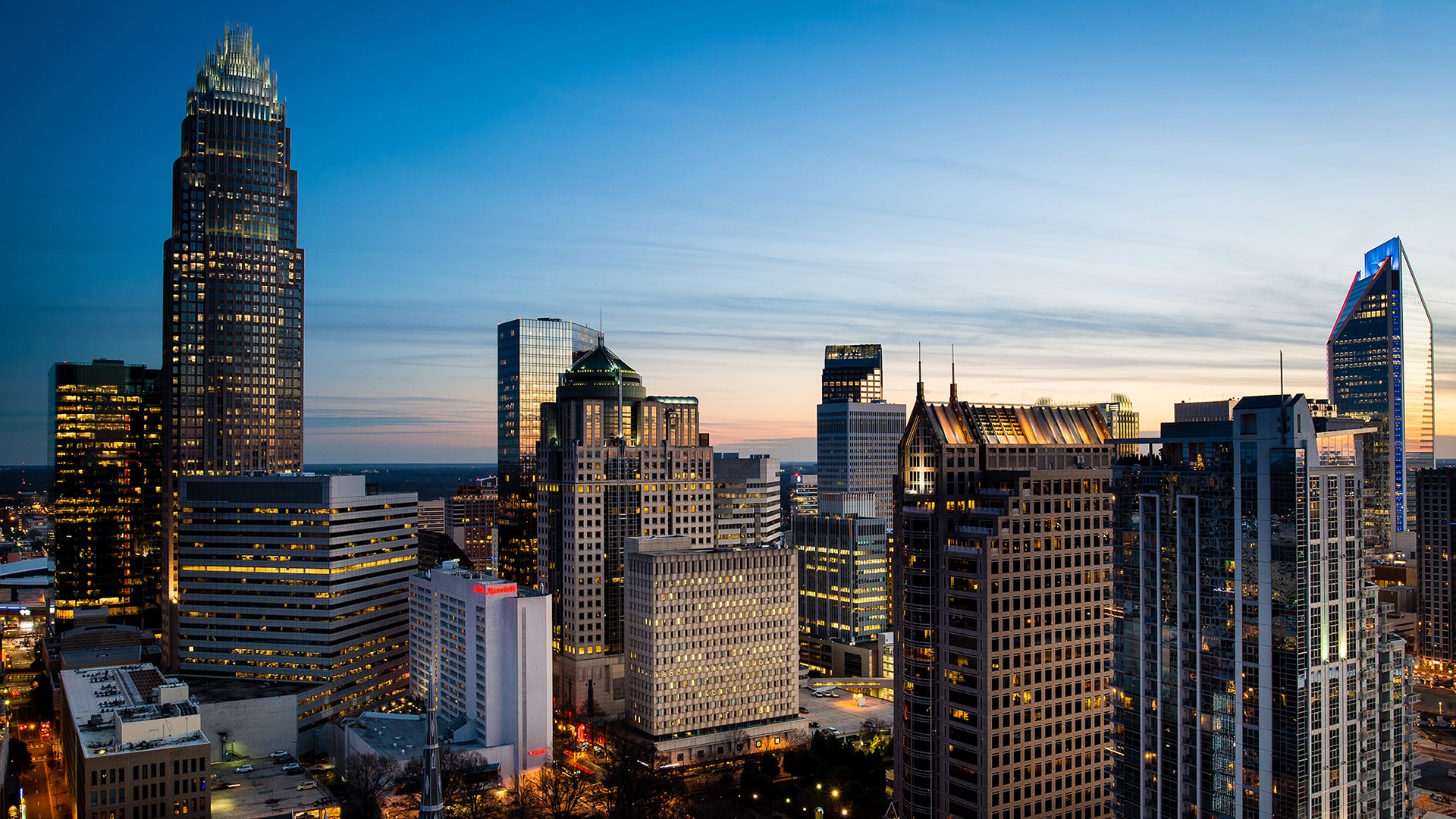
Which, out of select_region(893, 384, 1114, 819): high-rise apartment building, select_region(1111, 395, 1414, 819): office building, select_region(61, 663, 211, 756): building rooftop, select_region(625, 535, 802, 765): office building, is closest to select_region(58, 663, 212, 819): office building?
select_region(61, 663, 211, 756): building rooftop

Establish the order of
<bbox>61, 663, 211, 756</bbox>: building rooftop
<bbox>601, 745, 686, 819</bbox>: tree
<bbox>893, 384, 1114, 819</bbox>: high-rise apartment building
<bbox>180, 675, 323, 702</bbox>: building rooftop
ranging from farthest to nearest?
1. <bbox>180, 675, 323, 702</bbox>: building rooftop
2. <bbox>601, 745, 686, 819</bbox>: tree
3. <bbox>61, 663, 211, 756</bbox>: building rooftop
4. <bbox>893, 384, 1114, 819</bbox>: high-rise apartment building

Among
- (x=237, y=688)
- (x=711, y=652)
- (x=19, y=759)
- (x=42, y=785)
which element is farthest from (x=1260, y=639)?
(x=19, y=759)

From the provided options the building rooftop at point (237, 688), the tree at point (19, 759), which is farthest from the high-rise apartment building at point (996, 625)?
the tree at point (19, 759)

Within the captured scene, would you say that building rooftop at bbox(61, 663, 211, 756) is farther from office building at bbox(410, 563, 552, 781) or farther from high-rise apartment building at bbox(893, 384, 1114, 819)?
high-rise apartment building at bbox(893, 384, 1114, 819)

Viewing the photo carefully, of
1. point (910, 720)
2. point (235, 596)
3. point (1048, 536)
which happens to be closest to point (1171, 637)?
point (1048, 536)

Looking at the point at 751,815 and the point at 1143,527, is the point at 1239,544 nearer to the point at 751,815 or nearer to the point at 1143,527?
the point at 1143,527

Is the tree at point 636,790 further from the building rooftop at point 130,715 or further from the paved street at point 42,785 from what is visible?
the paved street at point 42,785

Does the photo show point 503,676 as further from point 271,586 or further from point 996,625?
point 996,625

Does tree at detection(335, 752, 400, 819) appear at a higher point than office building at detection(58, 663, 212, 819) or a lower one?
lower
